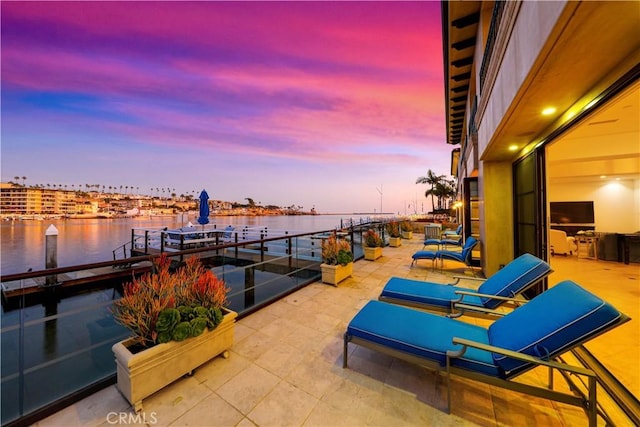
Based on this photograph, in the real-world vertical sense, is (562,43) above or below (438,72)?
below

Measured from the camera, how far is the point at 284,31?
7.65 metres

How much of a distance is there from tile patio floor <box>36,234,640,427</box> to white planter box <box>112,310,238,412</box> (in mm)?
109

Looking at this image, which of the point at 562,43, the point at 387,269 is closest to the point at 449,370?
the point at 562,43

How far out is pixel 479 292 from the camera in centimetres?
307

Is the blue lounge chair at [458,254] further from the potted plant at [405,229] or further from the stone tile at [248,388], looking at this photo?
the potted plant at [405,229]

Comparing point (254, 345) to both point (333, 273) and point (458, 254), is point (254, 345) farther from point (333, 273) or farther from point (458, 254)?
point (458, 254)

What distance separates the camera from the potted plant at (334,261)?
15.5 ft

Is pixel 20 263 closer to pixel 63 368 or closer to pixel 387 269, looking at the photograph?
pixel 63 368

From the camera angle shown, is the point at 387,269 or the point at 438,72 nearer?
the point at 387,269

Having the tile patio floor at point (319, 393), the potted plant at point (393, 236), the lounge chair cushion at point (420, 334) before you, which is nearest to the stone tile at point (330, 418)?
the tile patio floor at point (319, 393)

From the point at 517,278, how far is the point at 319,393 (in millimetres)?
2561

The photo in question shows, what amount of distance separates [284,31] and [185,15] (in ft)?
9.51

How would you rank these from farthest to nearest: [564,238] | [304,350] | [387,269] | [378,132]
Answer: [378,132] < [564,238] < [387,269] < [304,350]

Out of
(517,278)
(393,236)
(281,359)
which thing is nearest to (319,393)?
(281,359)
